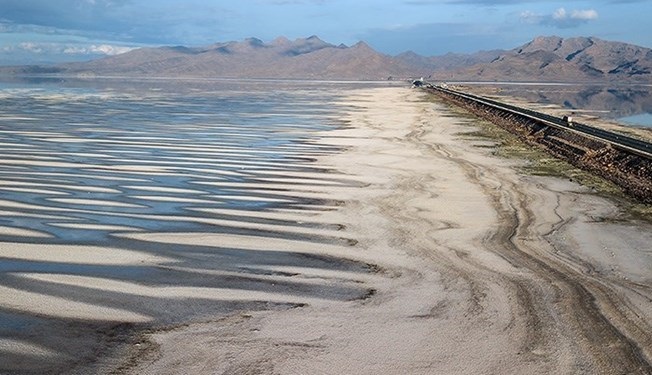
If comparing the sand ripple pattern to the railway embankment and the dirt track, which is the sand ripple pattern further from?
the railway embankment

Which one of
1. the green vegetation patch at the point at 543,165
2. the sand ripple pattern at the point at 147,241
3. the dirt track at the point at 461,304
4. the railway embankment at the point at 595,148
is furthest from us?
the railway embankment at the point at 595,148

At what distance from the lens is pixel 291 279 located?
7.19 m

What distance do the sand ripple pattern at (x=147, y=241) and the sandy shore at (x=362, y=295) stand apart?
4 cm

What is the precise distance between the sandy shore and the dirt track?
2 cm

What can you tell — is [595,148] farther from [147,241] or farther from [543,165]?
[147,241]

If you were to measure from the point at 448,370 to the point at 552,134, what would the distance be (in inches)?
867

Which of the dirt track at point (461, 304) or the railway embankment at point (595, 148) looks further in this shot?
the railway embankment at point (595, 148)

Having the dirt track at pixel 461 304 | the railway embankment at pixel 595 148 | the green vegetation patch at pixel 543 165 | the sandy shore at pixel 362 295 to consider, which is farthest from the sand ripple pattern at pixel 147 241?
the railway embankment at pixel 595 148

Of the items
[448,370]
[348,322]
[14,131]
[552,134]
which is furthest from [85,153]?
[552,134]

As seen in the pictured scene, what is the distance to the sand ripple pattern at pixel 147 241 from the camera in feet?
19.5

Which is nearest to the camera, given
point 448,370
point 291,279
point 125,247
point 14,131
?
point 448,370

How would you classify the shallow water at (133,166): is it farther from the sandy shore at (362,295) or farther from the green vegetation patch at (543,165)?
the green vegetation patch at (543,165)

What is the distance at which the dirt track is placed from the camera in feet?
17.0

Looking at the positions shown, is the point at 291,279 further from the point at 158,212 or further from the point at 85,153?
the point at 85,153
